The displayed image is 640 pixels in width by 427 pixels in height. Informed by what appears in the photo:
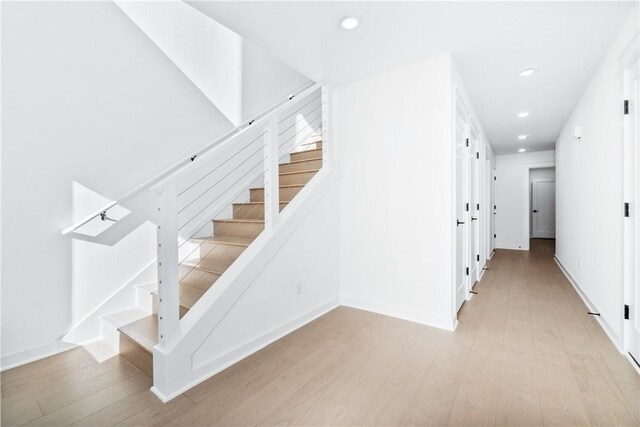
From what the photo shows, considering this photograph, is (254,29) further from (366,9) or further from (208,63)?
(208,63)

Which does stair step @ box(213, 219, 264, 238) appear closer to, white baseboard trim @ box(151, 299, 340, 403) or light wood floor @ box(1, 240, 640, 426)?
white baseboard trim @ box(151, 299, 340, 403)

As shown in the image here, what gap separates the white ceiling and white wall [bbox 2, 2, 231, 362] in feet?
3.20

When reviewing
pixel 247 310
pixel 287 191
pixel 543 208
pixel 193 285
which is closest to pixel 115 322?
pixel 193 285

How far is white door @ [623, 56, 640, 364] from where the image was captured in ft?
6.32

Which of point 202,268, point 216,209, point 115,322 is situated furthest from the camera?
point 216,209

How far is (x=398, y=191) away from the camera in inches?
110

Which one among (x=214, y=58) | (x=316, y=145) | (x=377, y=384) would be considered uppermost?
(x=214, y=58)

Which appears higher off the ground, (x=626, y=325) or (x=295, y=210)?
(x=295, y=210)

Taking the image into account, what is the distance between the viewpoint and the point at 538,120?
4.42 meters

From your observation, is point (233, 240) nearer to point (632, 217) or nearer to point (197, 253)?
point (197, 253)

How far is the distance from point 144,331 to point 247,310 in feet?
2.31

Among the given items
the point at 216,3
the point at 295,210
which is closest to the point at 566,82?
the point at 295,210

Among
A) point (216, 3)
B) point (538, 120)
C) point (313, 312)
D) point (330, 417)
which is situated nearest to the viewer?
point (330, 417)

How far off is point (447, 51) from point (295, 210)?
1.84 m
